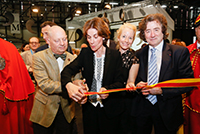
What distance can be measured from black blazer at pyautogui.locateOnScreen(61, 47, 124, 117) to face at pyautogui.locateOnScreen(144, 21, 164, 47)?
18.0 inches

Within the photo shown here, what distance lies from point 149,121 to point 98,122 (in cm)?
66

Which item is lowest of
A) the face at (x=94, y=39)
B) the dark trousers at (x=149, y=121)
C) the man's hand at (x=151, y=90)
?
the dark trousers at (x=149, y=121)

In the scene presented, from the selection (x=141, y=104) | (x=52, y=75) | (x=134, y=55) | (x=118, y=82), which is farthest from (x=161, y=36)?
(x=52, y=75)

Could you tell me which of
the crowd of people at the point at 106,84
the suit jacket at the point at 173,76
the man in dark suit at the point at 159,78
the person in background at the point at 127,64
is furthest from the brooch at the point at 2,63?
the suit jacket at the point at 173,76

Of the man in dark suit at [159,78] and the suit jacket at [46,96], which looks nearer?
the man in dark suit at [159,78]

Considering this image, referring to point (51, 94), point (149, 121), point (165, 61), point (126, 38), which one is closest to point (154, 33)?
point (165, 61)

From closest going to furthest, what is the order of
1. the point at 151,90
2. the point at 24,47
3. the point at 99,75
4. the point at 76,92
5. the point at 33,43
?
the point at 76,92 < the point at 151,90 < the point at 99,75 < the point at 33,43 < the point at 24,47

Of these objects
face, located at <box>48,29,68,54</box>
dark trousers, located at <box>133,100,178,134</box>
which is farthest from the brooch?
dark trousers, located at <box>133,100,178,134</box>

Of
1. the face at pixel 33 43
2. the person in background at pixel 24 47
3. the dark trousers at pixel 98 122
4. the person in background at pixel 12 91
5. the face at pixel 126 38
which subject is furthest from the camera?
the person in background at pixel 24 47

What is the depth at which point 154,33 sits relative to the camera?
6.04 ft

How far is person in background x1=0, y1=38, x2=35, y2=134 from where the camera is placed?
6.89ft

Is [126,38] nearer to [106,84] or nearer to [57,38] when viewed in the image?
[106,84]

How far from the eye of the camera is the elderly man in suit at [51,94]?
206cm

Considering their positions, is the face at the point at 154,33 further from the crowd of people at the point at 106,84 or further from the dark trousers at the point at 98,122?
the dark trousers at the point at 98,122
